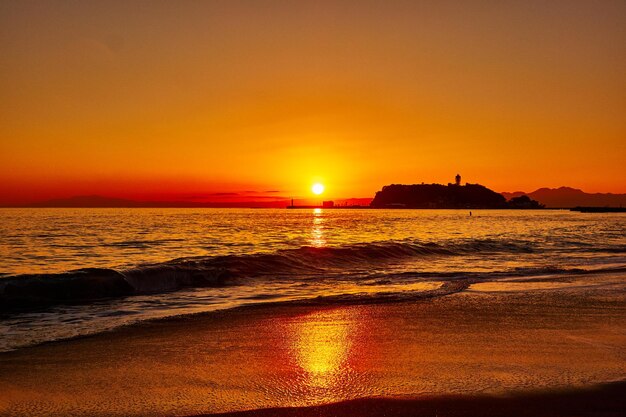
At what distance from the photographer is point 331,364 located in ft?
23.2

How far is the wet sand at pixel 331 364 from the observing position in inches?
220

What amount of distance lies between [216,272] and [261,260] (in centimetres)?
417

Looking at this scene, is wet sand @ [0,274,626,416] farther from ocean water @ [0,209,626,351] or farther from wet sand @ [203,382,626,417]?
ocean water @ [0,209,626,351]

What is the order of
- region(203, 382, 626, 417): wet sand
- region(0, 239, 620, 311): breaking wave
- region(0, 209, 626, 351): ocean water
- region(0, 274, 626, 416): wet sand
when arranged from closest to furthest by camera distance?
region(203, 382, 626, 417): wet sand < region(0, 274, 626, 416): wet sand < region(0, 209, 626, 351): ocean water < region(0, 239, 620, 311): breaking wave

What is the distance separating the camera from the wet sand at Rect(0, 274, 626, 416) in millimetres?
5594

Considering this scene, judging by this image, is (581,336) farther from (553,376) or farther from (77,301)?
(77,301)

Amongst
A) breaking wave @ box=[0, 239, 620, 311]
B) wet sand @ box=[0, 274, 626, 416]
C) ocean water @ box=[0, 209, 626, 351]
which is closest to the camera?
wet sand @ box=[0, 274, 626, 416]

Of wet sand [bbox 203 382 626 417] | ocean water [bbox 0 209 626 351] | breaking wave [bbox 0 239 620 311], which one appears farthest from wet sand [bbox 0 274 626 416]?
breaking wave [bbox 0 239 620 311]

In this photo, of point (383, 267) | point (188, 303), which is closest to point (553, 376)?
point (188, 303)

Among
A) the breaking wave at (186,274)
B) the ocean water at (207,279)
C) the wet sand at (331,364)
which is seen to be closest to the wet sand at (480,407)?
the wet sand at (331,364)

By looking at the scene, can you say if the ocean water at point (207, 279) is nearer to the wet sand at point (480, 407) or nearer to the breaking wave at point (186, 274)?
the breaking wave at point (186, 274)

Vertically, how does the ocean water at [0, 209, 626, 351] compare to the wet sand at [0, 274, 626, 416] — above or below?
below

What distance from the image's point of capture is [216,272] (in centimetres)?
1956

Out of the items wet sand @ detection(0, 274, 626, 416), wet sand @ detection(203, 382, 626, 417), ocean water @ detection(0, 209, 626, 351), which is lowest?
ocean water @ detection(0, 209, 626, 351)
